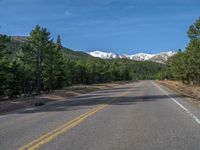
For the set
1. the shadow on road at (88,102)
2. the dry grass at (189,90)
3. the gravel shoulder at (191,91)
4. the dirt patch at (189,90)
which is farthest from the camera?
the dry grass at (189,90)

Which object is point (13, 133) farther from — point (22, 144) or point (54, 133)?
point (22, 144)

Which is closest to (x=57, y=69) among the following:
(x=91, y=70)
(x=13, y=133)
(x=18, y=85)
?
(x=18, y=85)

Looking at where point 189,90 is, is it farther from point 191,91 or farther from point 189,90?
point 191,91

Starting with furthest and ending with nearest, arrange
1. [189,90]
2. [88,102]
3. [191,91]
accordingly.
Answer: [189,90] → [191,91] → [88,102]

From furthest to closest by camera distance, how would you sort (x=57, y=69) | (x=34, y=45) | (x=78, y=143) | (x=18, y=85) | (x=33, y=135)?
→ (x=57, y=69), (x=18, y=85), (x=34, y=45), (x=33, y=135), (x=78, y=143)

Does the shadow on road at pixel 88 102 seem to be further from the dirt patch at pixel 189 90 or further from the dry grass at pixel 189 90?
the dry grass at pixel 189 90

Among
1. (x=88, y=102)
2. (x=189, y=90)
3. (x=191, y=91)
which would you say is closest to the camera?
(x=88, y=102)

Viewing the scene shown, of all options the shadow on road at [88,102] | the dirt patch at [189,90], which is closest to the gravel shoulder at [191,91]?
the dirt patch at [189,90]

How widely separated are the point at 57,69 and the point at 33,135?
2394 inches

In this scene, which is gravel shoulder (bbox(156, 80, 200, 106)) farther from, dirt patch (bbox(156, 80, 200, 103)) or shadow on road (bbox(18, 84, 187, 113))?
shadow on road (bbox(18, 84, 187, 113))

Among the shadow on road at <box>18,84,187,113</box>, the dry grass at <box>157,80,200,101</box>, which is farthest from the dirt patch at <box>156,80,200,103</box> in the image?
the shadow on road at <box>18,84,187,113</box>

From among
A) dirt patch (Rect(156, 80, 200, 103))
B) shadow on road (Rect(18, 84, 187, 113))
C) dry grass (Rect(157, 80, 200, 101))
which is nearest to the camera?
shadow on road (Rect(18, 84, 187, 113))

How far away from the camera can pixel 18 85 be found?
204ft

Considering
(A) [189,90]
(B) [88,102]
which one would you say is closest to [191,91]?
(A) [189,90]
